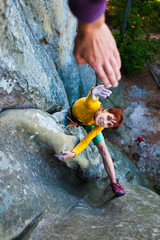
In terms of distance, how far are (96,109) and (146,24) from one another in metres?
9.10

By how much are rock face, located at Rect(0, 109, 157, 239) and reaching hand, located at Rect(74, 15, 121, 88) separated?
1937 mm

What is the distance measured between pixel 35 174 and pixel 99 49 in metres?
2.53

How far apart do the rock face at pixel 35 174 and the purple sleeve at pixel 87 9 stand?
7.12ft

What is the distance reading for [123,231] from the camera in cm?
241

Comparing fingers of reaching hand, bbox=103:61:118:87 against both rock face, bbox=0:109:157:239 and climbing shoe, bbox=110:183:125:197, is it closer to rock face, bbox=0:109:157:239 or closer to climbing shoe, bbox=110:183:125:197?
rock face, bbox=0:109:157:239

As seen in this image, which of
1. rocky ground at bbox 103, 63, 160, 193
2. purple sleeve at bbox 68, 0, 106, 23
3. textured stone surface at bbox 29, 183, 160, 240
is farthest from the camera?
rocky ground at bbox 103, 63, 160, 193

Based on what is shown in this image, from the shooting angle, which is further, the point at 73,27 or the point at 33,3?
the point at 73,27

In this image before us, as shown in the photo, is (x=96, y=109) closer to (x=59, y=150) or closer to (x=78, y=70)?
(x=59, y=150)

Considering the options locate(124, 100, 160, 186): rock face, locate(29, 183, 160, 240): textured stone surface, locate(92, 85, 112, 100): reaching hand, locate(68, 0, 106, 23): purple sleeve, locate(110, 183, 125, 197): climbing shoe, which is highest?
locate(68, 0, 106, 23): purple sleeve

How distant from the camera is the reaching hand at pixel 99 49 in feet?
4.38

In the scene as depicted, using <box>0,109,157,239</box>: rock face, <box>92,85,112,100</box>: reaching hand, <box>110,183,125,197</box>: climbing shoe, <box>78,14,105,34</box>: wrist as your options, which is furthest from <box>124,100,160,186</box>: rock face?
<box>78,14,105,34</box>: wrist

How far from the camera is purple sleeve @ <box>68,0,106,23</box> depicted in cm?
119

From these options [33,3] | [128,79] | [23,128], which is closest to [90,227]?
[23,128]

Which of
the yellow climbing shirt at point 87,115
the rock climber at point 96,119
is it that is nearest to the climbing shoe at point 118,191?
the rock climber at point 96,119
